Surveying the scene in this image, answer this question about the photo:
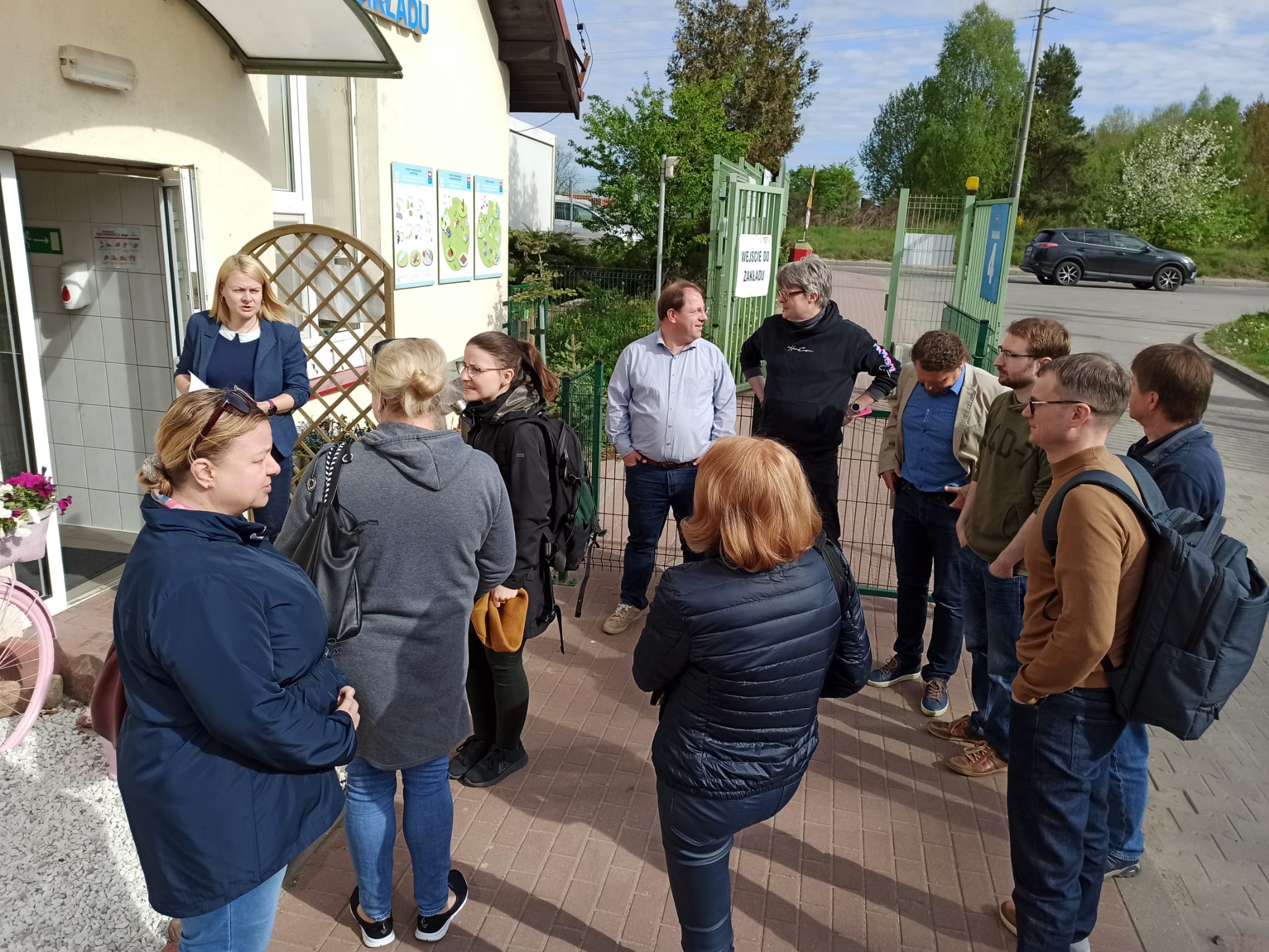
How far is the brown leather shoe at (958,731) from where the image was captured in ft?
13.3

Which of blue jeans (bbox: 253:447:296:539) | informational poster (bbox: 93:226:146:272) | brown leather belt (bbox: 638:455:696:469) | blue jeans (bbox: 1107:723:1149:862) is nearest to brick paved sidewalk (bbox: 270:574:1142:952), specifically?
blue jeans (bbox: 1107:723:1149:862)

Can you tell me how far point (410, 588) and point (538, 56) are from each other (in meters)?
8.47

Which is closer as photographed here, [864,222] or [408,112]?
[408,112]

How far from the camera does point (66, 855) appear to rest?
3.15 metres

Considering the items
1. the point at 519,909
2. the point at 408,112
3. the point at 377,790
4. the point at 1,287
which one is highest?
the point at 408,112

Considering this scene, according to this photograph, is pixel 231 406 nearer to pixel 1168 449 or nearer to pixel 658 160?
pixel 1168 449

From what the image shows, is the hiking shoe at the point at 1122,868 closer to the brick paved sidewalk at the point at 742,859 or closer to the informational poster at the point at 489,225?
the brick paved sidewalk at the point at 742,859

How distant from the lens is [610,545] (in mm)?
6418

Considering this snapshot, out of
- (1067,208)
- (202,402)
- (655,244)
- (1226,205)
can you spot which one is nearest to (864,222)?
(1067,208)

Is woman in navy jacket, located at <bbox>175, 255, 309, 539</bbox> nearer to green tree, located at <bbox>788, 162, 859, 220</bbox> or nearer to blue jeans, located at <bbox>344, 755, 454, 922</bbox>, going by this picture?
blue jeans, located at <bbox>344, 755, 454, 922</bbox>

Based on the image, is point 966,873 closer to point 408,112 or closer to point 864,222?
point 408,112

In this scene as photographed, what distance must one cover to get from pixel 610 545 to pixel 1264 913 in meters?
4.16

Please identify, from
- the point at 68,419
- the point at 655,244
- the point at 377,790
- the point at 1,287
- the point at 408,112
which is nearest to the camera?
the point at 377,790

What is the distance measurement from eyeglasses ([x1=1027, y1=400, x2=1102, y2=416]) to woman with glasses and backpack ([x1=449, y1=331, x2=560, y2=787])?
1.64 metres
